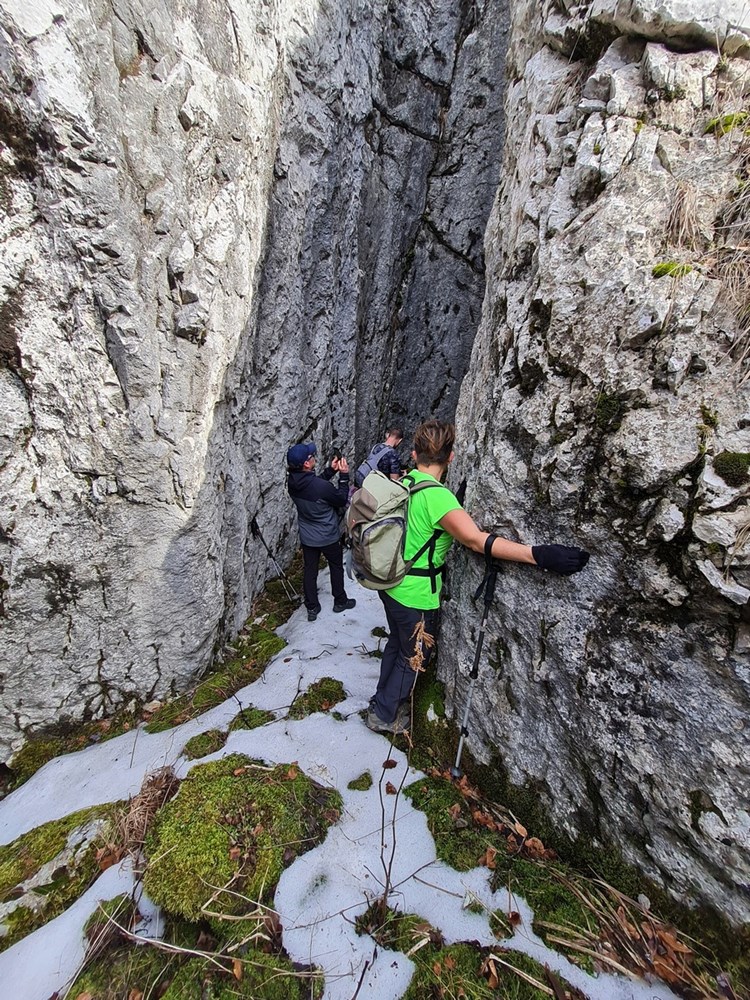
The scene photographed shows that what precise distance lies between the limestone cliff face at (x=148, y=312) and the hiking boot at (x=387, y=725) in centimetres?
256

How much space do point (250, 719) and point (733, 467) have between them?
198 inches

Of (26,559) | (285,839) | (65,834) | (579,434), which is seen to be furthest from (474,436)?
(65,834)

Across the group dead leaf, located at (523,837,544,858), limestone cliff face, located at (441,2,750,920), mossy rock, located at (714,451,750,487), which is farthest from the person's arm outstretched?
dead leaf, located at (523,837,544,858)

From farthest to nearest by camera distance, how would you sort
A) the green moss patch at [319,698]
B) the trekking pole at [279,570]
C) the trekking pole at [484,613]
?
the trekking pole at [279,570] < the green moss patch at [319,698] < the trekking pole at [484,613]

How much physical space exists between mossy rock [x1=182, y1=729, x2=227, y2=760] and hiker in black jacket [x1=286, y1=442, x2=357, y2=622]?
2.67 metres

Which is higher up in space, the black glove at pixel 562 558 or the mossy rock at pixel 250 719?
the black glove at pixel 562 558

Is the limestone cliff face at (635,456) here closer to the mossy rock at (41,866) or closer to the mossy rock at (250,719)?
the mossy rock at (250,719)

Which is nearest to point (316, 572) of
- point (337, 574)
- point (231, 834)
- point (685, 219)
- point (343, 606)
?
point (337, 574)

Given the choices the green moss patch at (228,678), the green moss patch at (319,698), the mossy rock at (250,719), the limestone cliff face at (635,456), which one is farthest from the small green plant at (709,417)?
the green moss patch at (228,678)

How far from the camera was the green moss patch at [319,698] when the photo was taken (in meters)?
5.12

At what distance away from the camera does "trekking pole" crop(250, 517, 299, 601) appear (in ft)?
25.7

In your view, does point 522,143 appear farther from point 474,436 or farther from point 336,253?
point 336,253

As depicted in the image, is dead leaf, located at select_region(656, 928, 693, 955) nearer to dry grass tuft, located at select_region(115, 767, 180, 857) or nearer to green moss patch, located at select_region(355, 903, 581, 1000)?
green moss patch, located at select_region(355, 903, 581, 1000)

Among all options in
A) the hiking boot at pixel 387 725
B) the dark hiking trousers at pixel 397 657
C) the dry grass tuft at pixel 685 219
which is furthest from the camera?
the hiking boot at pixel 387 725
